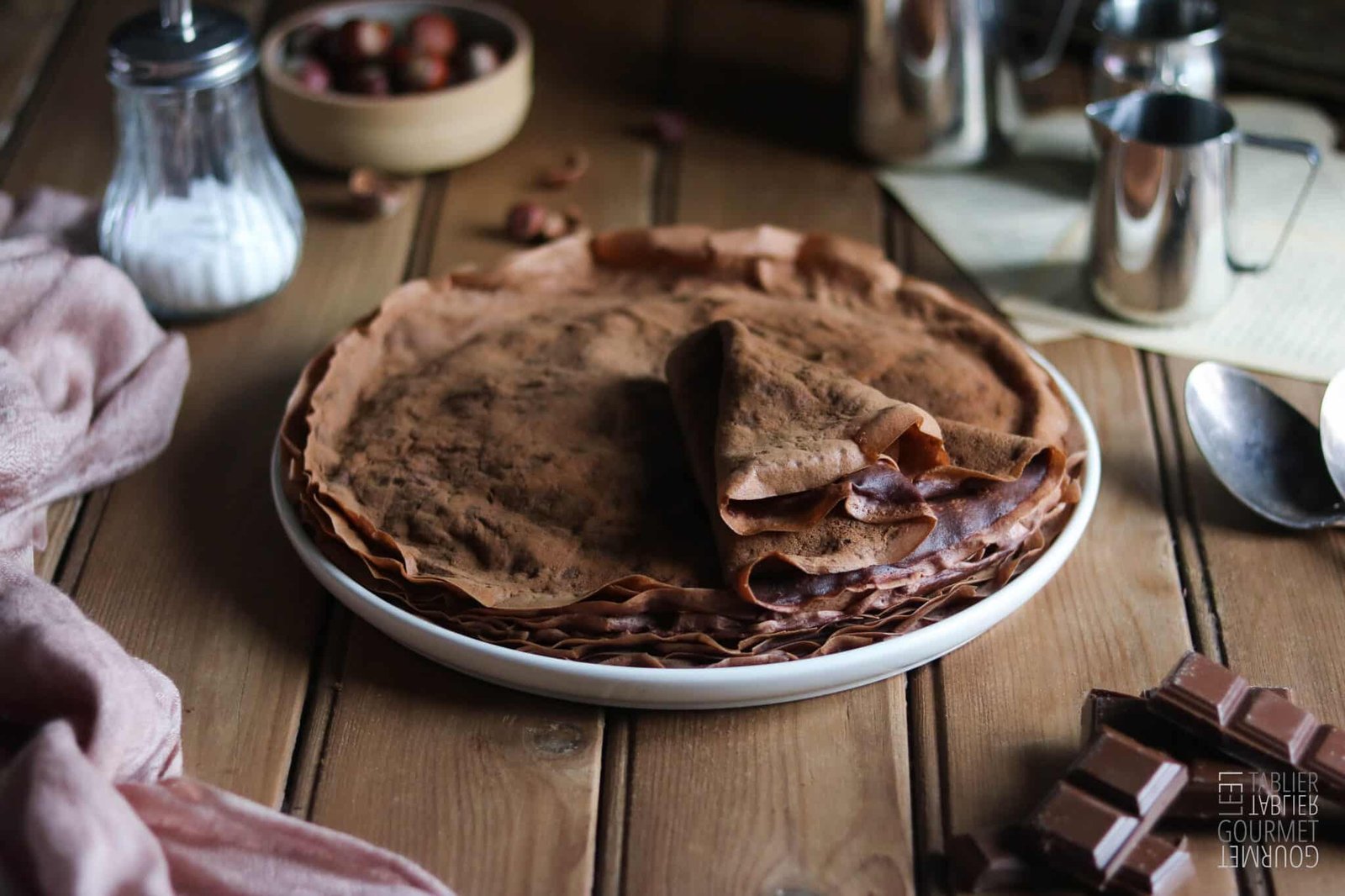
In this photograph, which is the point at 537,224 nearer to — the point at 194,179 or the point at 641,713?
the point at 194,179

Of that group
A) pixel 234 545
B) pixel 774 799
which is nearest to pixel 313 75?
pixel 234 545

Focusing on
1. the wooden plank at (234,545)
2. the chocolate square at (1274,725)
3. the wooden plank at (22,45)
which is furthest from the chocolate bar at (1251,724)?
the wooden plank at (22,45)

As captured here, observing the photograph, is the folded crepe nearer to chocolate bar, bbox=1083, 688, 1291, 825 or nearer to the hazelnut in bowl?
chocolate bar, bbox=1083, 688, 1291, 825

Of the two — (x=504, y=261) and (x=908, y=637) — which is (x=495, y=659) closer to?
(x=908, y=637)

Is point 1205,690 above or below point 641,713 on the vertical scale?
above

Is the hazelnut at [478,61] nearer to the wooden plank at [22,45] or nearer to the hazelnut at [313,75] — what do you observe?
the hazelnut at [313,75]

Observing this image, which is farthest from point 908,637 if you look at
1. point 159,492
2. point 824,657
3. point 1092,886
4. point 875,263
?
point 159,492

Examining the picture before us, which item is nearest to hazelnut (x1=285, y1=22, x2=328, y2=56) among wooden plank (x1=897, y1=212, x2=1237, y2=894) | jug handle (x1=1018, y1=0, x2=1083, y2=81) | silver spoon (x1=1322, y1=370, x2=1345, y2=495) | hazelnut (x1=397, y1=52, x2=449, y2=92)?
hazelnut (x1=397, y1=52, x2=449, y2=92)
